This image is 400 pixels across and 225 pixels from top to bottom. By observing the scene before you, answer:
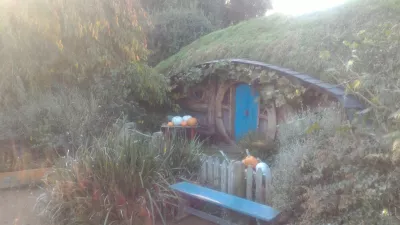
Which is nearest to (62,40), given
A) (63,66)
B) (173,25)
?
(63,66)

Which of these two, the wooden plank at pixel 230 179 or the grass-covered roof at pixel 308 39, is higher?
the grass-covered roof at pixel 308 39

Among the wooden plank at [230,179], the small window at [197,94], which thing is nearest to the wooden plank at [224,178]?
the wooden plank at [230,179]

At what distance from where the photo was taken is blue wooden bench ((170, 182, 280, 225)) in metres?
4.21

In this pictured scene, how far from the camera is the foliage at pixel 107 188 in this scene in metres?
4.45

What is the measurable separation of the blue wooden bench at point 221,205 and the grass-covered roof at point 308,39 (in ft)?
10.7

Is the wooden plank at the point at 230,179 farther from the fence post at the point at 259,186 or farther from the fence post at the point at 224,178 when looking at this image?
the fence post at the point at 259,186

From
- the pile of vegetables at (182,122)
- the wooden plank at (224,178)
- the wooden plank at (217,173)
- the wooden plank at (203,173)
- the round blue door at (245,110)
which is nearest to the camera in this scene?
the wooden plank at (224,178)

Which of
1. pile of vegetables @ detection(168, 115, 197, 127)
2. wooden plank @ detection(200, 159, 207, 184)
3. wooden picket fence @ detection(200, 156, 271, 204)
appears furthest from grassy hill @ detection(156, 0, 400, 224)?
pile of vegetables @ detection(168, 115, 197, 127)

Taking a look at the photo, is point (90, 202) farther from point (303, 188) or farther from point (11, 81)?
point (11, 81)

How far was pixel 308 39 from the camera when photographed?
8.06m

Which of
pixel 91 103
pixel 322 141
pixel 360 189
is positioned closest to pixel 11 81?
pixel 91 103

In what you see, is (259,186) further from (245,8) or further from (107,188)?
(245,8)

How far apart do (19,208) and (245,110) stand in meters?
5.46

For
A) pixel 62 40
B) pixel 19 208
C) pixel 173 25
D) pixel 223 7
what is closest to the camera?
pixel 19 208
